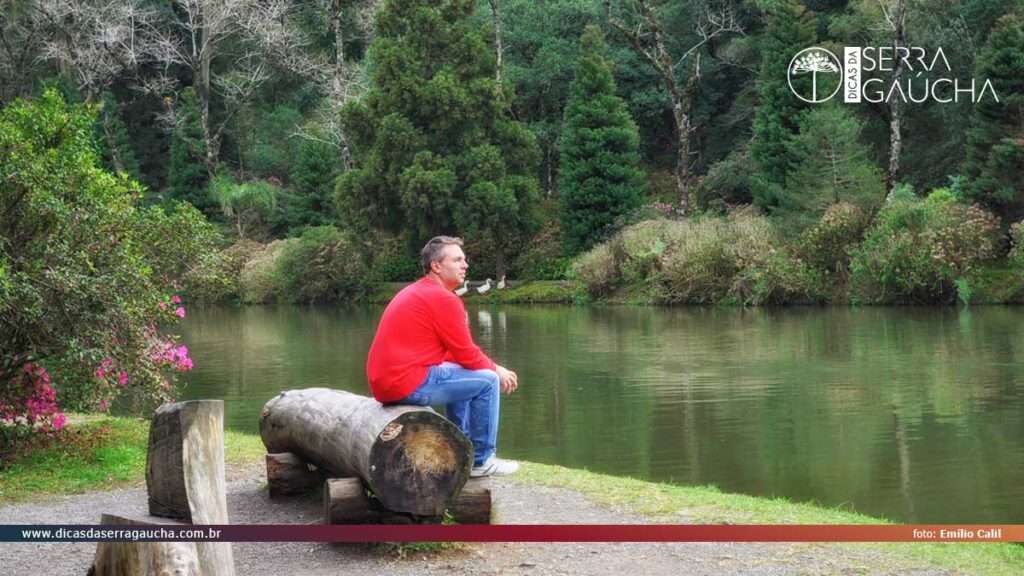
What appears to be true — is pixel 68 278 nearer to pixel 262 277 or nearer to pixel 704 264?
pixel 704 264

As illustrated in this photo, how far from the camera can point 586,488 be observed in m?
9.47

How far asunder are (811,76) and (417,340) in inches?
1230

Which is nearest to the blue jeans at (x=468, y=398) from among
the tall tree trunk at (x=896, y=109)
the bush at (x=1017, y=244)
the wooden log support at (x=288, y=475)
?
the wooden log support at (x=288, y=475)

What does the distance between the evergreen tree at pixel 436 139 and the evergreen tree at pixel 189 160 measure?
11442 mm

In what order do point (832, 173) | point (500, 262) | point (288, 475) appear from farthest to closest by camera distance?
point (500, 262), point (832, 173), point (288, 475)

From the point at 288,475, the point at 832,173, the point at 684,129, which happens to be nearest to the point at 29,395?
the point at 288,475

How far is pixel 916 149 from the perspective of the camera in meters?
38.5

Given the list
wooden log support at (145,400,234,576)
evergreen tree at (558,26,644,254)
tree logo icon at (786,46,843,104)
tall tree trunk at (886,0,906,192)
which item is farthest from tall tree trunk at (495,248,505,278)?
wooden log support at (145,400,234,576)

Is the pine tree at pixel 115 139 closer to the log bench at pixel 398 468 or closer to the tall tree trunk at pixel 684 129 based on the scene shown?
the tall tree trunk at pixel 684 129

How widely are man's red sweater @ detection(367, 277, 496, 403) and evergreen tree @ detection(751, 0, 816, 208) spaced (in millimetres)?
29763

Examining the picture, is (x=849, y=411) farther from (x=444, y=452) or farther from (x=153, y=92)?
(x=153, y=92)

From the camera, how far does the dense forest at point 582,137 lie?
3181 cm

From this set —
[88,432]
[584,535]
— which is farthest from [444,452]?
[88,432]

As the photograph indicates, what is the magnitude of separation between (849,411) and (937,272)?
1617 centimetres
